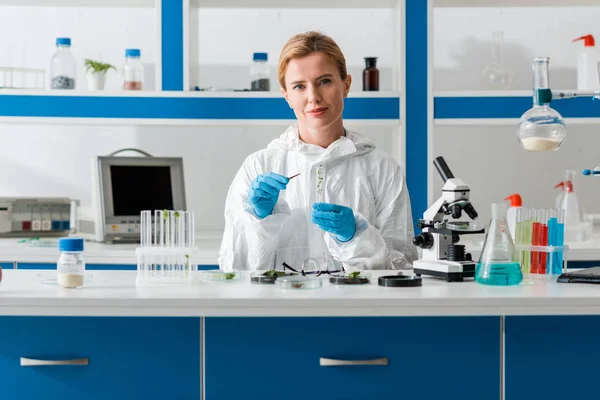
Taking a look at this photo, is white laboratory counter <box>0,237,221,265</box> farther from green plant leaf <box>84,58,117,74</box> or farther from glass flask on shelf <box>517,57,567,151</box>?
glass flask on shelf <box>517,57,567,151</box>

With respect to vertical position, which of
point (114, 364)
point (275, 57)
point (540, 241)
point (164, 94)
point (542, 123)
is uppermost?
point (275, 57)

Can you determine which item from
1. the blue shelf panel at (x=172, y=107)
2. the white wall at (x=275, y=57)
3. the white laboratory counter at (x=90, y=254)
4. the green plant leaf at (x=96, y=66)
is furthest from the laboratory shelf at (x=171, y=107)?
the white laboratory counter at (x=90, y=254)

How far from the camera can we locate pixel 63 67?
3.20 meters

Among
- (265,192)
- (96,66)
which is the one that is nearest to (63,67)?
(96,66)

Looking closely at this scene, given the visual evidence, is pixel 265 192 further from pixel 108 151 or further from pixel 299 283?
pixel 108 151

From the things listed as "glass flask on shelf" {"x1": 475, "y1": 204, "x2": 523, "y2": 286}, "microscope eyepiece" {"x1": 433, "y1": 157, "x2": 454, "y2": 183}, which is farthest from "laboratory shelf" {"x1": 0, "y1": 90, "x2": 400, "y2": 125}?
"glass flask on shelf" {"x1": 475, "y1": 204, "x2": 523, "y2": 286}

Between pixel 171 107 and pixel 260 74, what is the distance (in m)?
0.40

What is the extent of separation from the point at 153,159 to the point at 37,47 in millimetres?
825

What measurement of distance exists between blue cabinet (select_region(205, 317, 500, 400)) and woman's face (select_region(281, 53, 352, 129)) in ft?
3.13

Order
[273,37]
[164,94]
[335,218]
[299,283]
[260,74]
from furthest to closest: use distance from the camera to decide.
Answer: [273,37] < [260,74] < [164,94] < [335,218] < [299,283]

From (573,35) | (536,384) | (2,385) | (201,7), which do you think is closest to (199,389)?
(2,385)

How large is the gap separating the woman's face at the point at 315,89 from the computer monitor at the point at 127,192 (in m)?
1.03

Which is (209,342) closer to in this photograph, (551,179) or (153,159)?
(153,159)

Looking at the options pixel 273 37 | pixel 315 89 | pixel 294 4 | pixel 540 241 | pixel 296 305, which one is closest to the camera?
pixel 296 305
